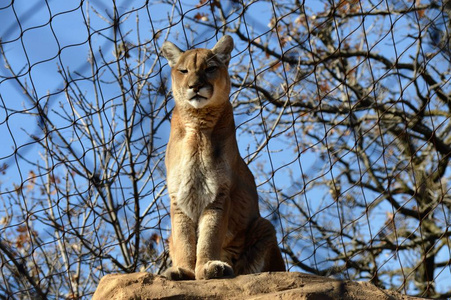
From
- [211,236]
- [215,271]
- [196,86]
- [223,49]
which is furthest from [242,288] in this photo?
[223,49]

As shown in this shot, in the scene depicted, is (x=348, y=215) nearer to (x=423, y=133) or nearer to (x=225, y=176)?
(x=423, y=133)

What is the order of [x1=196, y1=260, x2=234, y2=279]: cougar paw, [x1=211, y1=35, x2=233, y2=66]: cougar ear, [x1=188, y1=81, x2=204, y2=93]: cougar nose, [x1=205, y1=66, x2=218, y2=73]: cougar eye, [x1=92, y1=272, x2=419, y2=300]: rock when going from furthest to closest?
[x1=211, y1=35, x2=233, y2=66]: cougar ear < [x1=205, y1=66, x2=218, y2=73]: cougar eye < [x1=188, y1=81, x2=204, y2=93]: cougar nose < [x1=196, y1=260, x2=234, y2=279]: cougar paw < [x1=92, y1=272, x2=419, y2=300]: rock

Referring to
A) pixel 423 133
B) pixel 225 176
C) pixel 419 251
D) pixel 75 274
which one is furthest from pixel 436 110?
pixel 225 176

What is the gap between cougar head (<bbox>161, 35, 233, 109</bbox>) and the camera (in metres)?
4.93

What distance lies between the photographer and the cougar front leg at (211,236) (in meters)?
4.35

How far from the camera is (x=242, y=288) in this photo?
3869mm

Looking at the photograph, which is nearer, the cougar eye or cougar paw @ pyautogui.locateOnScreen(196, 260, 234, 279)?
cougar paw @ pyautogui.locateOnScreen(196, 260, 234, 279)

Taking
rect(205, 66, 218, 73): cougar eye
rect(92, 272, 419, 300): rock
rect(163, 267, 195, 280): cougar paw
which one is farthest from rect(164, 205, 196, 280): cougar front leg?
rect(205, 66, 218, 73): cougar eye

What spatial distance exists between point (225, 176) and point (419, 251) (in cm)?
452

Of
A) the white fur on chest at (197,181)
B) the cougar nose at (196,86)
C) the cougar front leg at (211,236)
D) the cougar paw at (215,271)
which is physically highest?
the cougar nose at (196,86)

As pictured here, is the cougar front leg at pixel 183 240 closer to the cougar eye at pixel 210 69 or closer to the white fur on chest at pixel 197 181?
the white fur on chest at pixel 197 181

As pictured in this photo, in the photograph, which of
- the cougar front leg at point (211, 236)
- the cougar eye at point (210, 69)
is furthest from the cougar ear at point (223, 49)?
the cougar front leg at point (211, 236)

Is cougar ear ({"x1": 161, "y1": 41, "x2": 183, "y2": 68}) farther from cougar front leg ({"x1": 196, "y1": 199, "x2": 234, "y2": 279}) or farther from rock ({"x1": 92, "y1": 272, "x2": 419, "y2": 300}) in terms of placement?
rock ({"x1": 92, "y1": 272, "x2": 419, "y2": 300})

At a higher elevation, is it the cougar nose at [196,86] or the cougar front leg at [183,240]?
the cougar nose at [196,86]
